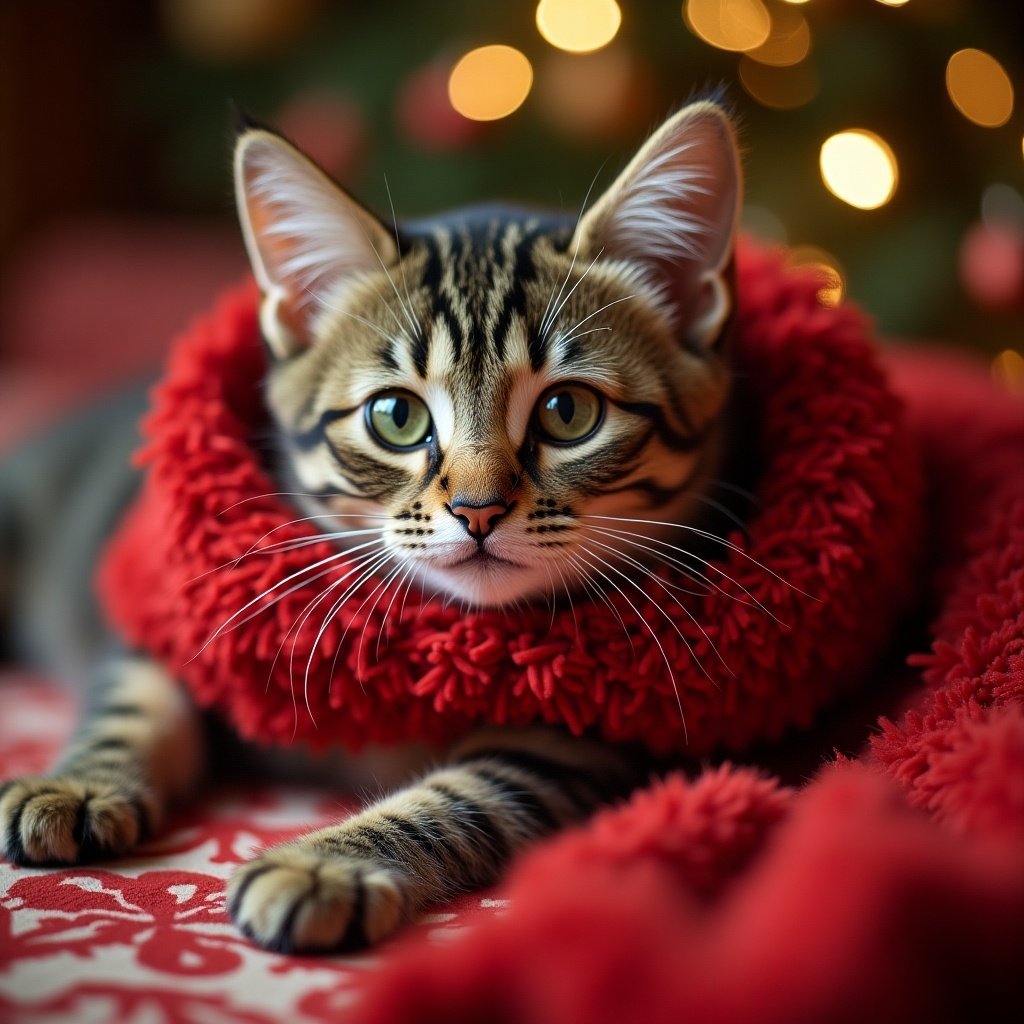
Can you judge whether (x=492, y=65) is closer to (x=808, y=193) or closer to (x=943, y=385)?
(x=808, y=193)

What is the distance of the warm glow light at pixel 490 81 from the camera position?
70.7 inches

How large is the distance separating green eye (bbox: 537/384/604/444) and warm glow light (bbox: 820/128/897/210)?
0.96m

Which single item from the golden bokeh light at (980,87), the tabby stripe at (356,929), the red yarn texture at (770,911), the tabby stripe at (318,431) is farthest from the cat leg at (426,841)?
the golden bokeh light at (980,87)

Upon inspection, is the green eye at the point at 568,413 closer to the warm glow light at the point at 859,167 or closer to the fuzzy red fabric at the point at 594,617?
the fuzzy red fabric at the point at 594,617

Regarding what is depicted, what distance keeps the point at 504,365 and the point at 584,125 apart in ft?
3.31

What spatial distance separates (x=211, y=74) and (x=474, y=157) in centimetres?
70

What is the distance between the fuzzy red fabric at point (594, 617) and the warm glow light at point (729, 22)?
85 centimetres

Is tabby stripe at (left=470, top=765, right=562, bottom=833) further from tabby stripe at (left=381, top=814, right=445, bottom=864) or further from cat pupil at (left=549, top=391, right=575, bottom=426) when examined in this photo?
cat pupil at (left=549, top=391, right=575, bottom=426)

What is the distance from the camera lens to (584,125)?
1753 millimetres

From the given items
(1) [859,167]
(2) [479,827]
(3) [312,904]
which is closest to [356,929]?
(3) [312,904]

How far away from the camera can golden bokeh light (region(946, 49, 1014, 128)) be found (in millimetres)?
1597

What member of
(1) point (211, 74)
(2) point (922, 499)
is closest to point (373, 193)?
(1) point (211, 74)

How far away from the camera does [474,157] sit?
188 cm

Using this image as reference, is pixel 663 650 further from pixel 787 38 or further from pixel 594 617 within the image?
pixel 787 38
